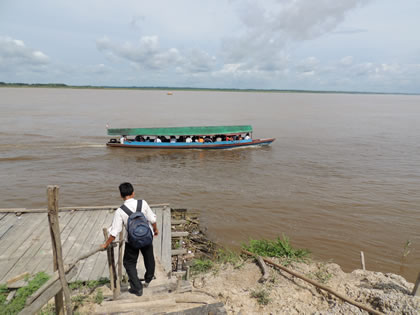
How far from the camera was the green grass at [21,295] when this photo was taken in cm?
400

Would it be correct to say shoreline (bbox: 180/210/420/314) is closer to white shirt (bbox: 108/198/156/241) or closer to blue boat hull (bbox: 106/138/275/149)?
white shirt (bbox: 108/198/156/241)

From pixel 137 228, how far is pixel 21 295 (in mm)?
2451

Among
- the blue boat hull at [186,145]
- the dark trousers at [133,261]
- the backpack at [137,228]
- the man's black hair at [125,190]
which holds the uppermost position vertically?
the man's black hair at [125,190]

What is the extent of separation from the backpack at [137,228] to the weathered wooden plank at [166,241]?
6.69ft

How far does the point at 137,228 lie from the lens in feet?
12.4

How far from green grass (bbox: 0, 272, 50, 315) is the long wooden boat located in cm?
Answer: 1509

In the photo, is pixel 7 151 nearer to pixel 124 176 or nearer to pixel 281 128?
pixel 124 176

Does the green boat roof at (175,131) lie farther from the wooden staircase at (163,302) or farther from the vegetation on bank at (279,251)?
the wooden staircase at (163,302)

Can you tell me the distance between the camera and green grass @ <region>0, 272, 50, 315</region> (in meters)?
4.00

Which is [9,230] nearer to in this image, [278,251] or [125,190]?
[125,190]

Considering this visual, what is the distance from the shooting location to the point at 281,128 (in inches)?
1262

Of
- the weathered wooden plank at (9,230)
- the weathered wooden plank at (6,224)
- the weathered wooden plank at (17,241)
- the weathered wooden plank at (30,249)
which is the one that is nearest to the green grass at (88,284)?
the weathered wooden plank at (30,249)

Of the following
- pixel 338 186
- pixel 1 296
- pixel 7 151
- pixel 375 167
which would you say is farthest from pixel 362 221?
pixel 7 151

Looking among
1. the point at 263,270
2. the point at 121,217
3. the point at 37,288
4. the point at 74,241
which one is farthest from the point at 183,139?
the point at 121,217
